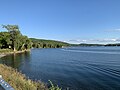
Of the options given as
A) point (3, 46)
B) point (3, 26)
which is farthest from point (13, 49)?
point (3, 26)

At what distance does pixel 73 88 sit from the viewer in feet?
55.4

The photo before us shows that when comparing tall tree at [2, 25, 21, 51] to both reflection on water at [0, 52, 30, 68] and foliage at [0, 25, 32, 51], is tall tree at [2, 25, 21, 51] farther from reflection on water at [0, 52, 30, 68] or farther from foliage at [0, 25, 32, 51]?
reflection on water at [0, 52, 30, 68]

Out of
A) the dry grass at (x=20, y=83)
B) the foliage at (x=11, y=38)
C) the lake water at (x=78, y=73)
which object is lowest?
the lake water at (x=78, y=73)

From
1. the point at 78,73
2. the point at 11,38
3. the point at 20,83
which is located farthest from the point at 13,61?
the point at 11,38

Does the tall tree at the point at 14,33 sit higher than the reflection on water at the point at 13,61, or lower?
higher

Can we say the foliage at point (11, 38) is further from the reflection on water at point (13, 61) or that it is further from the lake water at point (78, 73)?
the lake water at point (78, 73)

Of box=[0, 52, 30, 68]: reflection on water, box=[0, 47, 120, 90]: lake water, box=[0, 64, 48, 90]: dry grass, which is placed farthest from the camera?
box=[0, 52, 30, 68]: reflection on water

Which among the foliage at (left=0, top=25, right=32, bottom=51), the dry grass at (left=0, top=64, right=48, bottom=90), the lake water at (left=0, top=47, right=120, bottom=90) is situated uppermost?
the foliage at (left=0, top=25, right=32, bottom=51)

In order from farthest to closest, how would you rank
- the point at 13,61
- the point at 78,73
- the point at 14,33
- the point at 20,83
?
the point at 14,33
the point at 13,61
the point at 78,73
the point at 20,83

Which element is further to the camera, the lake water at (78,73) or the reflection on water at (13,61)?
the reflection on water at (13,61)

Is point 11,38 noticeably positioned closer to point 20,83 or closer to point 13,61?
point 13,61

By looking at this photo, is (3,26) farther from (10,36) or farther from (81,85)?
(81,85)

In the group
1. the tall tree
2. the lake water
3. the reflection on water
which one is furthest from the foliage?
the lake water

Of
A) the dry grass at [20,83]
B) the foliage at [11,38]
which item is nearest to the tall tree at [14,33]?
the foliage at [11,38]
